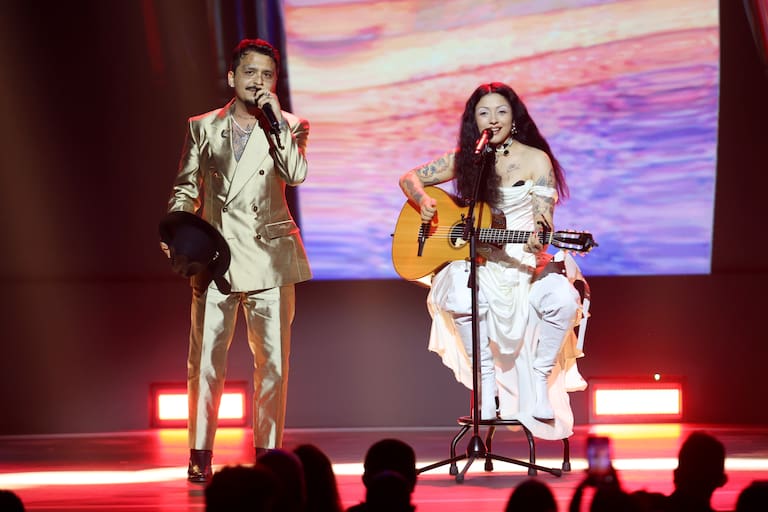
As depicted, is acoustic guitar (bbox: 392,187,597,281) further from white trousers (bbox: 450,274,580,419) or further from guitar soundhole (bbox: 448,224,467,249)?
white trousers (bbox: 450,274,580,419)

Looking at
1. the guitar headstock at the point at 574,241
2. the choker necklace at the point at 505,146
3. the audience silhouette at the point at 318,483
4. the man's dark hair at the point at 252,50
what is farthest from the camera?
the choker necklace at the point at 505,146

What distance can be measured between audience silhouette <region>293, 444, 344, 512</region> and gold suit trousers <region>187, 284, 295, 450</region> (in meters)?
1.89

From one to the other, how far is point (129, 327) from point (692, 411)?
142 inches

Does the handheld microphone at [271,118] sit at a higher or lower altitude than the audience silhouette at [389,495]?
higher

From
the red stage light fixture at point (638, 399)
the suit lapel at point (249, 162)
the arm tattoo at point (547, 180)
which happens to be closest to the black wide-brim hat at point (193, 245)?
the suit lapel at point (249, 162)

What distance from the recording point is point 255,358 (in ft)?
15.9

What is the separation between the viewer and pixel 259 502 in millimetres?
2289

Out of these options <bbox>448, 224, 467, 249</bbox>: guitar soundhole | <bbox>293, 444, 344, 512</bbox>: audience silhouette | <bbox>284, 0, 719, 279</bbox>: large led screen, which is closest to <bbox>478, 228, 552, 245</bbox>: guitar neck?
<bbox>448, 224, 467, 249</bbox>: guitar soundhole

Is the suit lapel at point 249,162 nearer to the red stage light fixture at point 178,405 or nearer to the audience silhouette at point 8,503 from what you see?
the audience silhouette at point 8,503

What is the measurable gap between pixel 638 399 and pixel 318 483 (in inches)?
183

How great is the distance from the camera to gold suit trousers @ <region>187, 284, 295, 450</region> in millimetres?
4789

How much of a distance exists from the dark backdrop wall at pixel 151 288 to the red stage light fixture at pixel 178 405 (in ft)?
0.19

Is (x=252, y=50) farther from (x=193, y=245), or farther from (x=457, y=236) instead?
(x=457, y=236)

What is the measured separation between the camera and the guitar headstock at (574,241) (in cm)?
470
